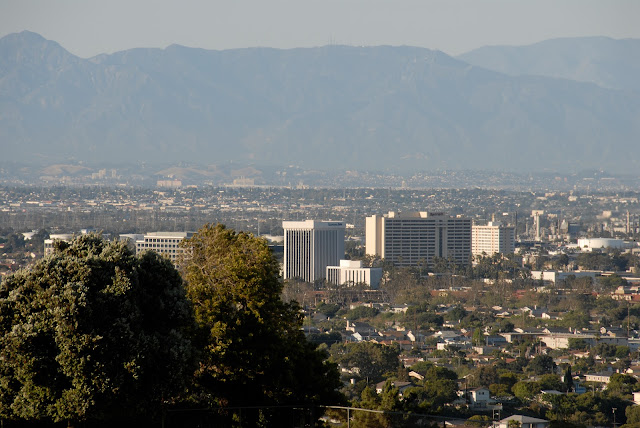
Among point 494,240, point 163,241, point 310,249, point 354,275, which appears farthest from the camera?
point 494,240

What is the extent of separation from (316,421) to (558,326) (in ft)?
185

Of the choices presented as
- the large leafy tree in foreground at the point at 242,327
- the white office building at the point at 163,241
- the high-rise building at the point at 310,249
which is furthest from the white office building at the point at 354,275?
the large leafy tree in foreground at the point at 242,327

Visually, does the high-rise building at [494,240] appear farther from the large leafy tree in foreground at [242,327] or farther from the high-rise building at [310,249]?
the large leafy tree in foreground at [242,327]

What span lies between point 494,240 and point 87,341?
129m

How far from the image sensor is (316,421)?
19656 mm

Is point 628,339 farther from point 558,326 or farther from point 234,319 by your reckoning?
point 234,319

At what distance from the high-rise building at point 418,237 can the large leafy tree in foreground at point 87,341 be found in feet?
373

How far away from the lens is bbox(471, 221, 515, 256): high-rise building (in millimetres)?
143250

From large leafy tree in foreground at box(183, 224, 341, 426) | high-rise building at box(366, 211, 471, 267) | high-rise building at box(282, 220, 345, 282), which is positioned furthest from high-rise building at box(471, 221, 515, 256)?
large leafy tree in foreground at box(183, 224, 341, 426)

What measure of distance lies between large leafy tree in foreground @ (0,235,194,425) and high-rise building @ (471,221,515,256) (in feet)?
410

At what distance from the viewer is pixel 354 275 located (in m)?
108

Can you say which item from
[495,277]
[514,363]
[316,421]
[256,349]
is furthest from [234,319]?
[495,277]

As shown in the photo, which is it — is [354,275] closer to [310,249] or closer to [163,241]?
[310,249]

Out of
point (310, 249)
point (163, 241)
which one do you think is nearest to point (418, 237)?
point (310, 249)
